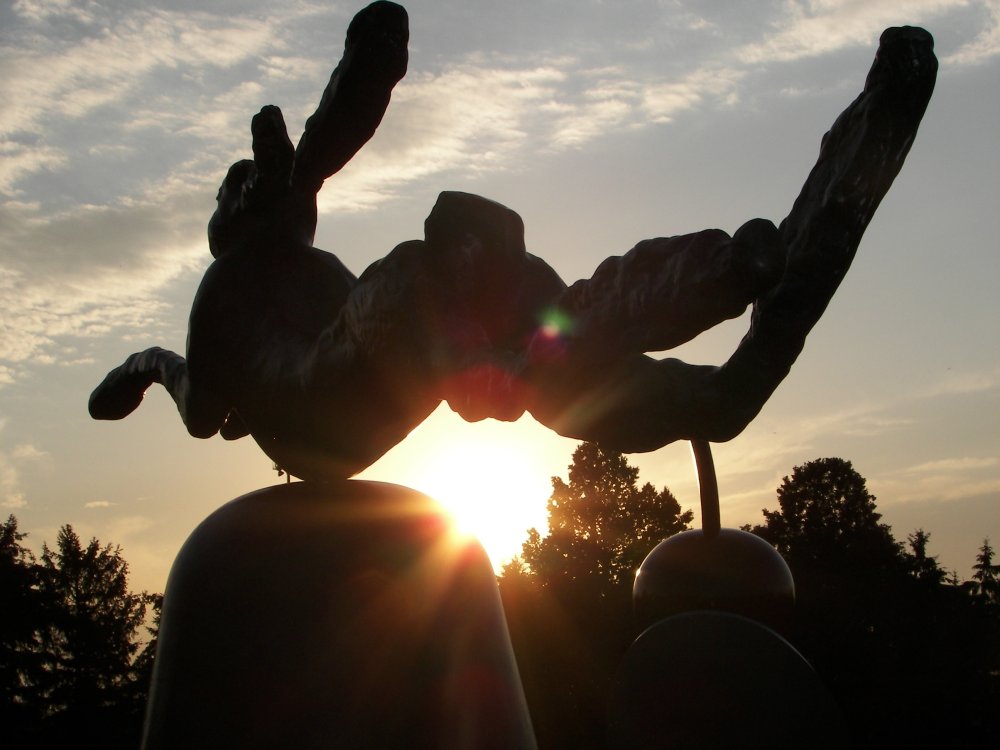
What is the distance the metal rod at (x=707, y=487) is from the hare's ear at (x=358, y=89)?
1520 millimetres

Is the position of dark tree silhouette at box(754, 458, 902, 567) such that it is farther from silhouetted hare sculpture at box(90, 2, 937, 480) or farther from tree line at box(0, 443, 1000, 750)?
silhouetted hare sculpture at box(90, 2, 937, 480)

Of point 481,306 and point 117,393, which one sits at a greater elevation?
point 117,393

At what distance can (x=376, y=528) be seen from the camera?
137 inches

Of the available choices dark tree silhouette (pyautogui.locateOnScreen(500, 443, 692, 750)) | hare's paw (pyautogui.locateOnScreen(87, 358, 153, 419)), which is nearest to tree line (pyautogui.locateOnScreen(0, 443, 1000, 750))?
dark tree silhouette (pyautogui.locateOnScreen(500, 443, 692, 750))

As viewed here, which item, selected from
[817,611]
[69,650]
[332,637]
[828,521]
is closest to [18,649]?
[69,650]

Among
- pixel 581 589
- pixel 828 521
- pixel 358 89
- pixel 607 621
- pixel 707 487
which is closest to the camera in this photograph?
pixel 358 89

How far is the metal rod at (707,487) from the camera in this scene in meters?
3.50

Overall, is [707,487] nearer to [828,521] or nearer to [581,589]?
[581,589]

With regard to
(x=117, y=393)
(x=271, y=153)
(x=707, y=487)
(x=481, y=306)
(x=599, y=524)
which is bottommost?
(x=707, y=487)

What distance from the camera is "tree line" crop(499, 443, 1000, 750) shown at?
29375 mm

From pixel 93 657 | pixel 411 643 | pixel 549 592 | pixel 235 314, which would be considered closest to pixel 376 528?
pixel 411 643

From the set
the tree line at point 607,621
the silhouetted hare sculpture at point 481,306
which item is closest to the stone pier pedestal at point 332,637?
the silhouetted hare sculpture at point 481,306

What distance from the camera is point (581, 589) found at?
35219 mm

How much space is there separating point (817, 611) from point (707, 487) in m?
30.3
